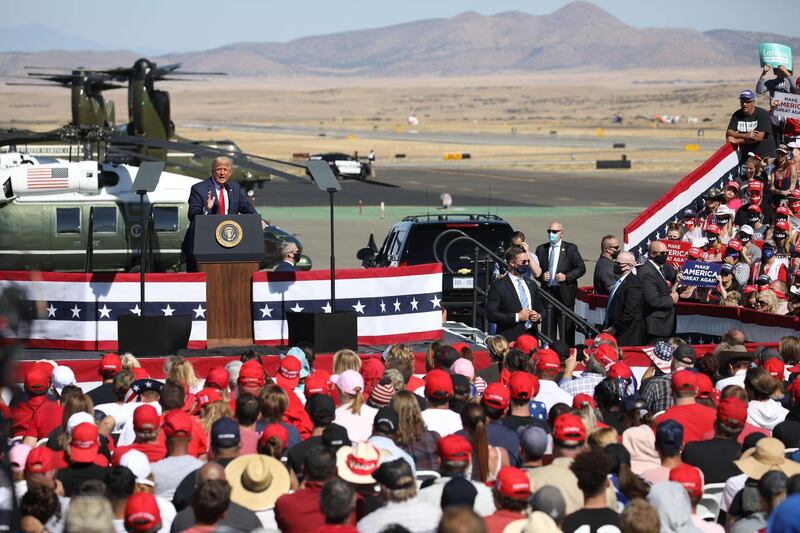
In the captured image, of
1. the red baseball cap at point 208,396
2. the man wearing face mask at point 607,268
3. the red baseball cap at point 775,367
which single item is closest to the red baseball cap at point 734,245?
the man wearing face mask at point 607,268

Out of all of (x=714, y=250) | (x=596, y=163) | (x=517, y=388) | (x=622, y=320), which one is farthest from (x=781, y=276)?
(x=596, y=163)

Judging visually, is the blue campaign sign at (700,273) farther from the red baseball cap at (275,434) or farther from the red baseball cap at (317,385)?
the red baseball cap at (275,434)

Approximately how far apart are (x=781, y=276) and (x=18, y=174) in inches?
437

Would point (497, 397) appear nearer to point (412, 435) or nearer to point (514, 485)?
point (412, 435)

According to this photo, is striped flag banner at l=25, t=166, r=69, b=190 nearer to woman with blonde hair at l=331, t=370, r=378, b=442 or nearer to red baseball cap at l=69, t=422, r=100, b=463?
woman with blonde hair at l=331, t=370, r=378, b=442

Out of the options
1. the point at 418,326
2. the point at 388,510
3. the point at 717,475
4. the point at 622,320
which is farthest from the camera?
the point at 418,326

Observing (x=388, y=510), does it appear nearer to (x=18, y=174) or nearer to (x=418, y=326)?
(x=418, y=326)

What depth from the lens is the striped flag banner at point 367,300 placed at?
48.2ft

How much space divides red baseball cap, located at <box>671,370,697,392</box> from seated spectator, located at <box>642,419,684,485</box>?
1546mm

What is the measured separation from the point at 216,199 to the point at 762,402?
24.6ft

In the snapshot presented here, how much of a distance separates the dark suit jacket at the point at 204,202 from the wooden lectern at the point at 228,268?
0.21 m

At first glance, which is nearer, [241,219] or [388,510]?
[388,510]

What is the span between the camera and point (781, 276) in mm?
15211

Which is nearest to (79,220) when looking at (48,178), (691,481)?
(48,178)
